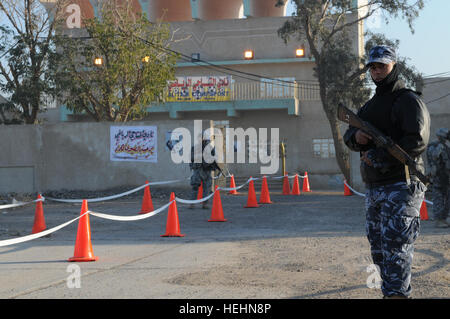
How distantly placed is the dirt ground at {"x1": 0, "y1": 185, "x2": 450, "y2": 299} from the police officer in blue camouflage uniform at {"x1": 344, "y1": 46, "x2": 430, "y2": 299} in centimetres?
118

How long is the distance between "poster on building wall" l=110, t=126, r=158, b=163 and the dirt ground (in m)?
8.86

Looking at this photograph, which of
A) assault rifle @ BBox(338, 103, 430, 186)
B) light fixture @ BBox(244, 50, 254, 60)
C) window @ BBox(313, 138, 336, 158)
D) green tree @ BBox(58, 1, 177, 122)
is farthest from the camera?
light fixture @ BBox(244, 50, 254, 60)

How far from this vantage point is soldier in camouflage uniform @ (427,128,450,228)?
12.3 m

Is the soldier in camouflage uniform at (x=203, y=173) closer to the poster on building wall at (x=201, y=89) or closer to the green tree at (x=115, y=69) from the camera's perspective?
the green tree at (x=115, y=69)

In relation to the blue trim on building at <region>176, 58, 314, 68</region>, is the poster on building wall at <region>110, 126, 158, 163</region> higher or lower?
lower

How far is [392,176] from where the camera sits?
502 cm

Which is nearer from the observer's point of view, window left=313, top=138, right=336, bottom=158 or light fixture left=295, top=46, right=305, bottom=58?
light fixture left=295, top=46, right=305, bottom=58

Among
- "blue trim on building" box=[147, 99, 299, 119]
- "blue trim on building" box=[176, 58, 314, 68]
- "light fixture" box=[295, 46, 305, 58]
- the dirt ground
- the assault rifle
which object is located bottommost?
the dirt ground

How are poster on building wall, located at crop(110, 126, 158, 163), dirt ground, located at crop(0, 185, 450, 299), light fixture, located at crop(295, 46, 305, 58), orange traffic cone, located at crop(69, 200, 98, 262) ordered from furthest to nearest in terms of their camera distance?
1. light fixture, located at crop(295, 46, 305, 58)
2. poster on building wall, located at crop(110, 126, 158, 163)
3. orange traffic cone, located at crop(69, 200, 98, 262)
4. dirt ground, located at crop(0, 185, 450, 299)

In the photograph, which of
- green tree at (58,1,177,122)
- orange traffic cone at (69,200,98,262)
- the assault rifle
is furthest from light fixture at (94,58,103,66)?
the assault rifle

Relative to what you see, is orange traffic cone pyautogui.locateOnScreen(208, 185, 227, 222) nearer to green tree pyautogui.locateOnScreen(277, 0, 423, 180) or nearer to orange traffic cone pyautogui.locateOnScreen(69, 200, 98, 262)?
orange traffic cone pyautogui.locateOnScreen(69, 200, 98, 262)

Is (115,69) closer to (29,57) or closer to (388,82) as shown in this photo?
(29,57)

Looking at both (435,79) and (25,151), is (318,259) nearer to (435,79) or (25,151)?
(25,151)
